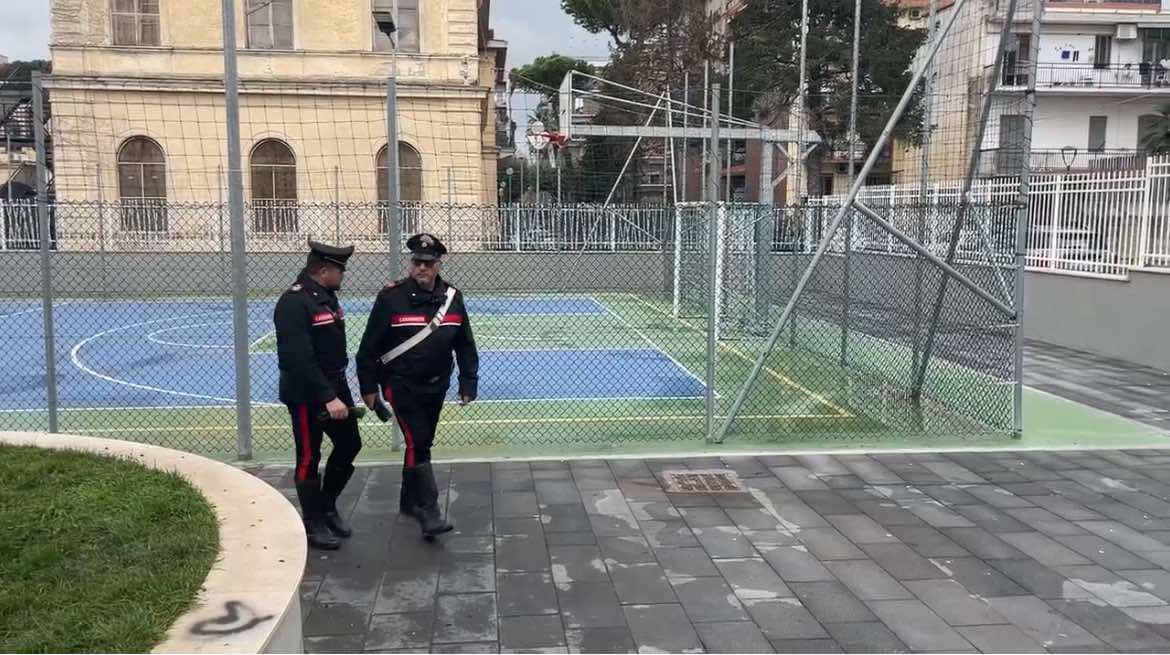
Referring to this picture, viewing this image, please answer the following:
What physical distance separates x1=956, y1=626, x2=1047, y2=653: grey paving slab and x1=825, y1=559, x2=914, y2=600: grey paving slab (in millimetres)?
393

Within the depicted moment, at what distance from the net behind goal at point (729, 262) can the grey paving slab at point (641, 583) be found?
21.2 feet

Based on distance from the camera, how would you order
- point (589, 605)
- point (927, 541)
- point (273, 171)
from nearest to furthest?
point (589, 605) < point (927, 541) < point (273, 171)

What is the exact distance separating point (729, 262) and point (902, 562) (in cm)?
881

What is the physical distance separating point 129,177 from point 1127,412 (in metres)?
16.3

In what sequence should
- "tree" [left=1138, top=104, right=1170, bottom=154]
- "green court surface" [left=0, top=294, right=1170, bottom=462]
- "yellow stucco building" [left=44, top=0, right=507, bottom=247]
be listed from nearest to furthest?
"green court surface" [left=0, top=294, right=1170, bottom=462] < "yellow stucco building" [left=44, top=0, right=507, bottom=247] < "tree" [left=1138, top=104, right=1170, bottom=154]

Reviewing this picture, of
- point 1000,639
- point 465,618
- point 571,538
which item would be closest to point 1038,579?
point 1000,639

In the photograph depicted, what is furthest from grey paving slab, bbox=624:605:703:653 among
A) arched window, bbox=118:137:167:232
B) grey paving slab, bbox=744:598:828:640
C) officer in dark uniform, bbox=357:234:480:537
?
arched window, bbox=118:137:167:232

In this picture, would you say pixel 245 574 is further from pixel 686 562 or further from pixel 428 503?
pixel 686 562

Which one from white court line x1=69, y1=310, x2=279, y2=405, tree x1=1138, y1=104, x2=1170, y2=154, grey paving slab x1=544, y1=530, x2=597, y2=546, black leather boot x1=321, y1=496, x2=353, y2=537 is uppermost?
tree x1=1138, y1=104, x2=1170, y2=154

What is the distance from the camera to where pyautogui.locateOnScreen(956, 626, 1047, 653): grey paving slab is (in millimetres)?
3719

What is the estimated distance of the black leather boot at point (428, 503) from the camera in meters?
4.89

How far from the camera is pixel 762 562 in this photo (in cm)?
464

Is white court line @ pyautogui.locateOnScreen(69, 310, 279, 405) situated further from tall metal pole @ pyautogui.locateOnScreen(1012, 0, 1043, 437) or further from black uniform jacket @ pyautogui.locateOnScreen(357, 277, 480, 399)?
tall metal pole @ pyautogui.locateOnScreen(1012, 0, 1043, 437)

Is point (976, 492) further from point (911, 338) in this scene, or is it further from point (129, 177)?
point (129, 177)
